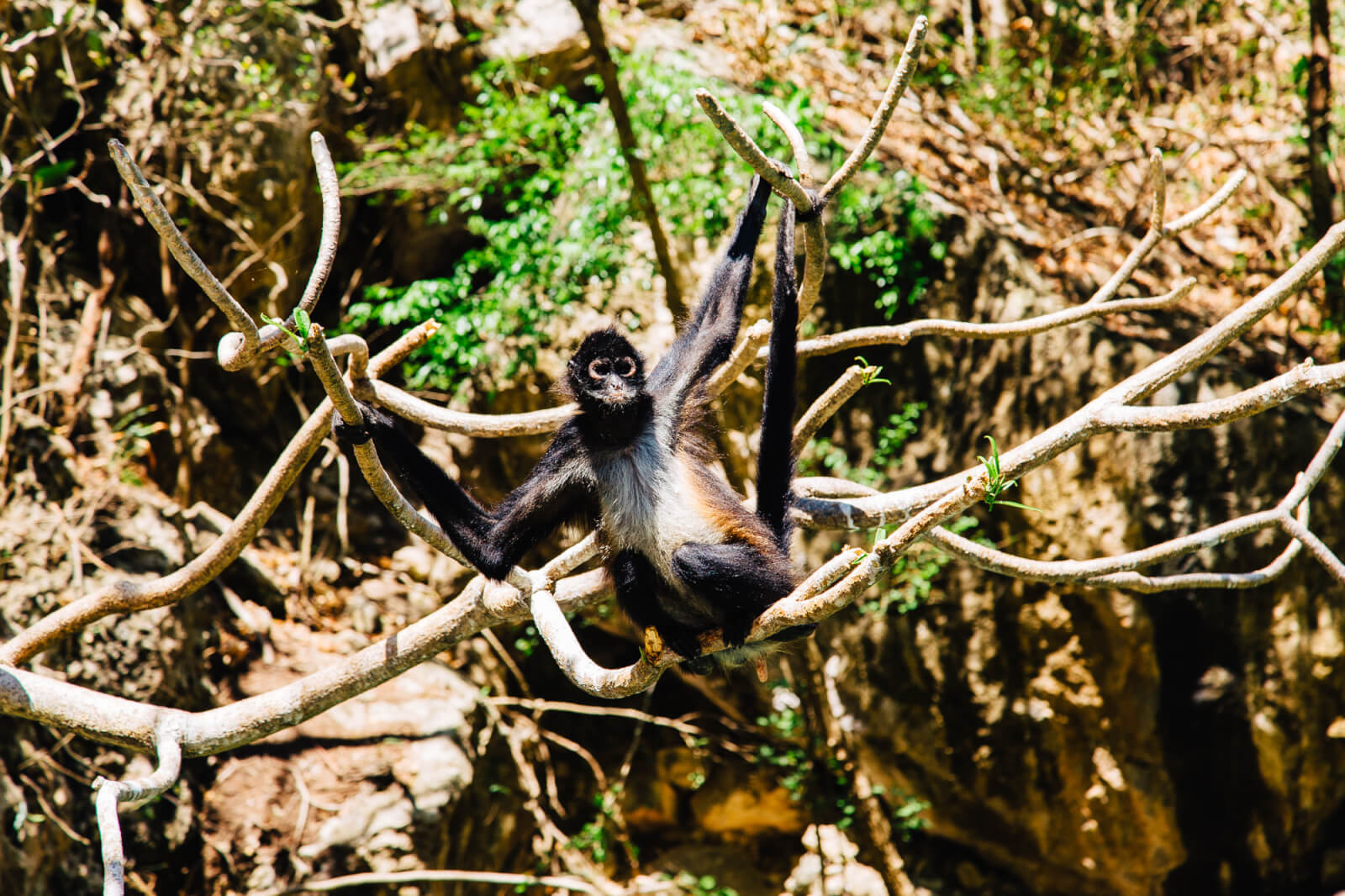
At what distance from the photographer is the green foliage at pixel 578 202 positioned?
7.40 meters

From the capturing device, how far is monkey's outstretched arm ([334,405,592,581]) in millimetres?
3972

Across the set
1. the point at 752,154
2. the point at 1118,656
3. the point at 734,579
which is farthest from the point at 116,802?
the point at 1118,656

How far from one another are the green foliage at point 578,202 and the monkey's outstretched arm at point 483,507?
285 cm

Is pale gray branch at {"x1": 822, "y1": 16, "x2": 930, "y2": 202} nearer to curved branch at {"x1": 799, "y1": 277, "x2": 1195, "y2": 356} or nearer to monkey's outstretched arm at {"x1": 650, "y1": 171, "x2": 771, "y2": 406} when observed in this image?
monkey's outstretched arm at {"x1": 650, "y1": 171, "x2": 771, "y2": 406}

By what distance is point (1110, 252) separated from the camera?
9500mm

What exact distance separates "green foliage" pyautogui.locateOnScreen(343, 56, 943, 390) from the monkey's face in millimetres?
2723

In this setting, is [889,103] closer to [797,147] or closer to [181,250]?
[797,147]

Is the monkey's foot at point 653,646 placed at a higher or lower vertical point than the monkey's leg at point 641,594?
higher

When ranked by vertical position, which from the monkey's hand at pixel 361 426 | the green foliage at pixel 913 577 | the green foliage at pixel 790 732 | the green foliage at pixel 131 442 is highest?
the monkey's hand at pixel 361 426

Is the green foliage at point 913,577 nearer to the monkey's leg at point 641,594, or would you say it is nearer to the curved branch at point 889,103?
the monkey's leg at point 641,594

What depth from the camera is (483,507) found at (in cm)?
432

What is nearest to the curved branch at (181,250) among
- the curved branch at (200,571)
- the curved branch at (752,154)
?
the curved branch at (200,571)

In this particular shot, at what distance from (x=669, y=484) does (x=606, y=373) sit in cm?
60

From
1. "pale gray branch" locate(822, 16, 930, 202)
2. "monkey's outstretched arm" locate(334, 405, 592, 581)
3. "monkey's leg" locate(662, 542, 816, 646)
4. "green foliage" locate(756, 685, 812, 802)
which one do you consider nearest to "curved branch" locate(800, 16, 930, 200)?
"pale gray branch" locate(822, 16, 930, 202)
